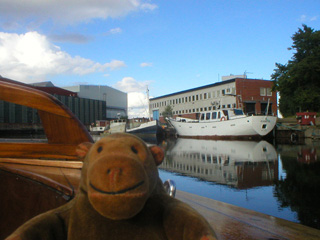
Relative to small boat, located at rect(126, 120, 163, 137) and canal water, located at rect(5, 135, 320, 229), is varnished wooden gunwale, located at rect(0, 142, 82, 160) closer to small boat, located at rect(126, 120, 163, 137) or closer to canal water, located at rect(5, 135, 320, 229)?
canal water, located at rect(5, 135, 320, 229)

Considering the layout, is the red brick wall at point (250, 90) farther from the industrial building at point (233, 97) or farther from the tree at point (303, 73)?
the tree at point (303, 73)

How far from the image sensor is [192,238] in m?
0.92

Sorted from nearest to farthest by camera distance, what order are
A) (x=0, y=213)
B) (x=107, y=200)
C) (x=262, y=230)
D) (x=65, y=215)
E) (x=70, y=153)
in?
1. (x=107, y=200)
2. (x=65, y=215)
3. (x=0, y=213)
4. (x=70, y=153)
5. (x=262, y=230)

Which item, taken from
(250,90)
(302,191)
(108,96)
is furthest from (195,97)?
(302,191)

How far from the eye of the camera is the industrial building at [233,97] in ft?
126

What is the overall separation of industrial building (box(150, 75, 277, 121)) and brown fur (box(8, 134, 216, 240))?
3256 cm

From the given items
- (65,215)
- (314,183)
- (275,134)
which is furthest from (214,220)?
(275,134)

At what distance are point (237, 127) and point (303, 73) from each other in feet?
28.2

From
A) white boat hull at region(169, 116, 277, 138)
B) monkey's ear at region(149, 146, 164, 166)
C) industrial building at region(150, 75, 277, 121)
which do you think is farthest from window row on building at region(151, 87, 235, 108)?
monkey's ear at region(149, 146, 164, 166)

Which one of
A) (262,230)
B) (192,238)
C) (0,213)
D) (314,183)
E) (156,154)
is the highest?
(156,154)

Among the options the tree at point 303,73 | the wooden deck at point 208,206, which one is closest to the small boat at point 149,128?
the tree at point 303,73

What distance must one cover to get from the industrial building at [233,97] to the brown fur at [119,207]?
107 feet

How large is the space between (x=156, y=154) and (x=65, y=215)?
0.41 meters

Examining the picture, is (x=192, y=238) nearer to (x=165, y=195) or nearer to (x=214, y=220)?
(x=165, y=195)
